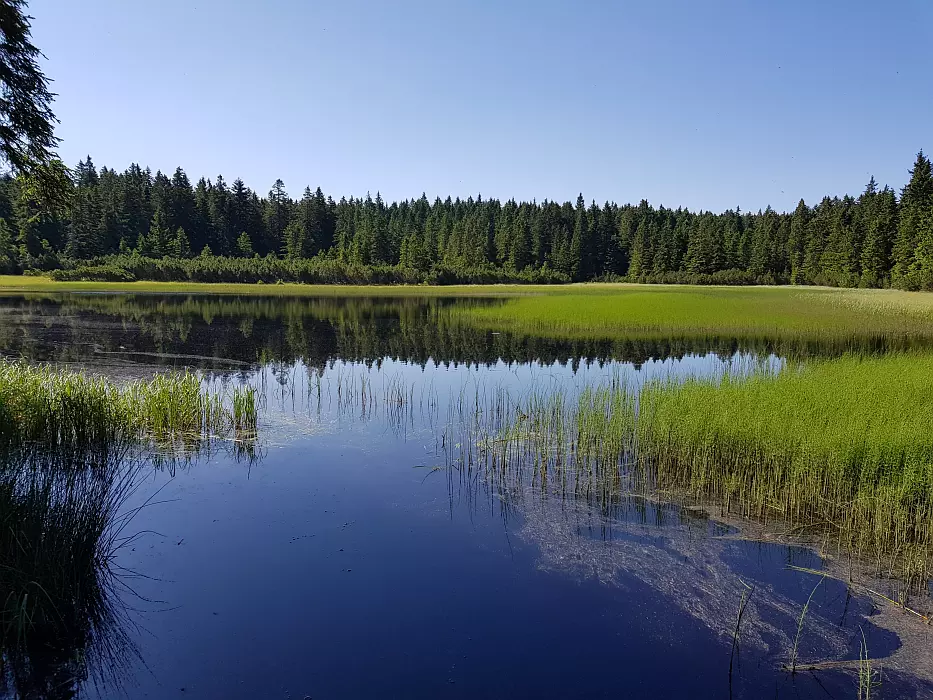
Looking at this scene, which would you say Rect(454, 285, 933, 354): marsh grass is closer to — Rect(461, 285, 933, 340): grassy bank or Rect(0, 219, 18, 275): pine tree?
Rect(461, 285, 933, 340): grassy bank

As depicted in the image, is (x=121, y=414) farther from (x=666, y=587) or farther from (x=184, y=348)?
(x=184, y=348)

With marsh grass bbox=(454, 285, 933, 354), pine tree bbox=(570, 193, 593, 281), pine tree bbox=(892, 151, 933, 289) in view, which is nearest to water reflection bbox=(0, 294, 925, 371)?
marsh grass bbox=(454, 285, 933, 354)

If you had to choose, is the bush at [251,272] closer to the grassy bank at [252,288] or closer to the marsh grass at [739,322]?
the grassy bank at [252,288]

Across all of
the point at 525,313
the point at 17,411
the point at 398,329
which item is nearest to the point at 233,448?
the point at 17,411

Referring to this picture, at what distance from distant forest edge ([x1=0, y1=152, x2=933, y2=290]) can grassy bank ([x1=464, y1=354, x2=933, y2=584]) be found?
58.1 m

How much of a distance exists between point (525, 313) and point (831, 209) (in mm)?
80569

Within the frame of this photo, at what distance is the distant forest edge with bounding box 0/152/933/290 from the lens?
71938mm

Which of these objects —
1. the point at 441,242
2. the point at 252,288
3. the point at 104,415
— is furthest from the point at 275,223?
the point at 104,415

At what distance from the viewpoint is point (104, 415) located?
33.2 ft

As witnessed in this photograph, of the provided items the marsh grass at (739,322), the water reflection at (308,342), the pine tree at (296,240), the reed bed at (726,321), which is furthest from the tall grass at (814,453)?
the pine tree at (296,240)

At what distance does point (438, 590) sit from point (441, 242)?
4119 inches

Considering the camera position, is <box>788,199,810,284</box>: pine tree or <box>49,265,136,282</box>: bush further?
<box>788,199,810,284</box>: pine tree

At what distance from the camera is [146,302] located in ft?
151

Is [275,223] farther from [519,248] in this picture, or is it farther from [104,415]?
[104,415]
